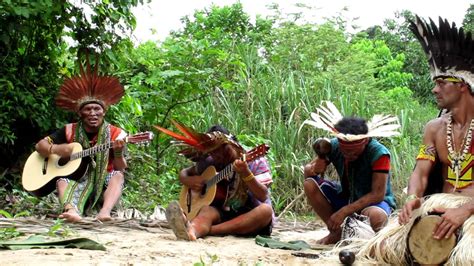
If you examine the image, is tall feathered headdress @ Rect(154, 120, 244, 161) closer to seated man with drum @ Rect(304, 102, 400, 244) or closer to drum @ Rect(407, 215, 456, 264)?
seated man with drum @ Rect(304, 102, 400, 244)

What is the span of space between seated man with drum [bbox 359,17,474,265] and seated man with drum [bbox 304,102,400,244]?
0.43m

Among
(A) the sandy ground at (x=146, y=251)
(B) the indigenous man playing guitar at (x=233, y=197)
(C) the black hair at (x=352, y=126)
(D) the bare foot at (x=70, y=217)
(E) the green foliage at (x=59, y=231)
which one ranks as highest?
(C) the black hair at (x=352, y=126)

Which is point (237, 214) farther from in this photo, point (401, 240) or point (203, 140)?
point (401, 240)

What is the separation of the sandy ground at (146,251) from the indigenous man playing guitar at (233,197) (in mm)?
98

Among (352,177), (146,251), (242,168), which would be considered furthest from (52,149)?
(352,177)

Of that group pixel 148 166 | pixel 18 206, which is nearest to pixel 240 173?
pixel 18 206

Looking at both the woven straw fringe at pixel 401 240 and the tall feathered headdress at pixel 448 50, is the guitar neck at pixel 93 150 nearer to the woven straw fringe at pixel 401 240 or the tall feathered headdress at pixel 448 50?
the woven straw fringe at pixel 401 240

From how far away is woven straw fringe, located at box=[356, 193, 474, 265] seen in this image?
138 inches

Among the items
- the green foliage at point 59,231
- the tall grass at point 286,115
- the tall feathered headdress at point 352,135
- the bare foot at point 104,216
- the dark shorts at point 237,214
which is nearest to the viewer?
the green foliage at point 59,231

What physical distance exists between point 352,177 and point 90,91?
2261 millimetres

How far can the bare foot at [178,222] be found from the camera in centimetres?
440

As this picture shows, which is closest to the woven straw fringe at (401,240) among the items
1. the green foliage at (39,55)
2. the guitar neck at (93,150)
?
the guitar neck at (93,150)

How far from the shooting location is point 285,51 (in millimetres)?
10484

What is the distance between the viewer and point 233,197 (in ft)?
16.2
